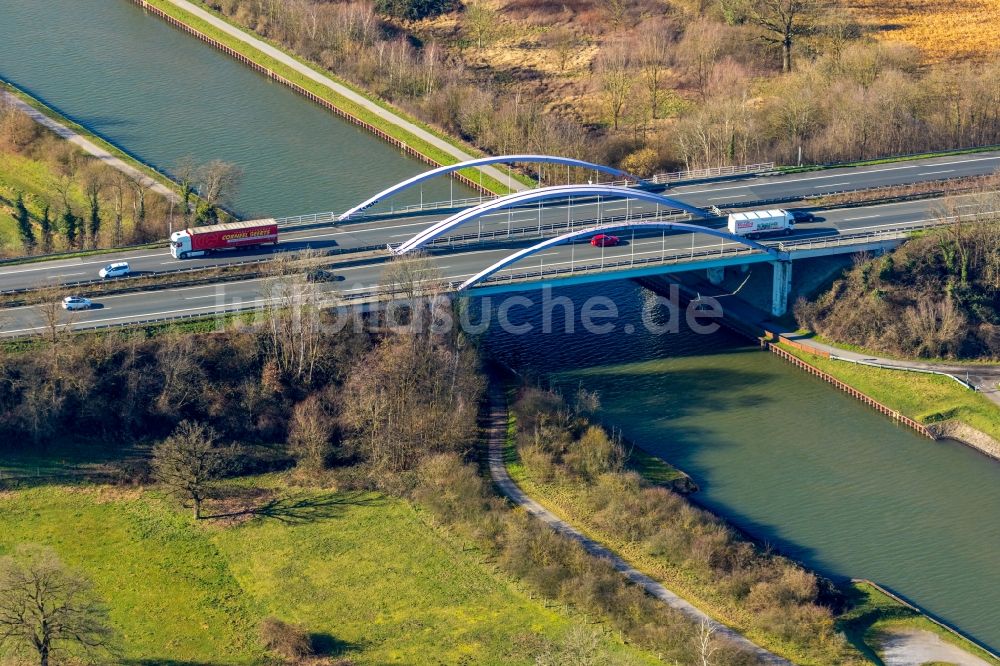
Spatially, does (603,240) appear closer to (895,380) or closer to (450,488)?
Result: (895,380)

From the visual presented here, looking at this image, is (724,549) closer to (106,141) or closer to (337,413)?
(337,413)

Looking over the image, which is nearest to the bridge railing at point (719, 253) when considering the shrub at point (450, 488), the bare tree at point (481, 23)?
the shrub at point (450, 488)

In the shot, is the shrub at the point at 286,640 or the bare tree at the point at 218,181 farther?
the bare tree at the point at 218,181

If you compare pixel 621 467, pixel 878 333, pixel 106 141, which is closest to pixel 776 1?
pixel 878 333

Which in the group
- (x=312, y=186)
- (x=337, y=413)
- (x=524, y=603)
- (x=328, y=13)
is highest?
(x=328, y=13)

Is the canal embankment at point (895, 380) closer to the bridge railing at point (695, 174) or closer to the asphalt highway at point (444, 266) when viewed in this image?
the asphalt highway at point (444, 266)

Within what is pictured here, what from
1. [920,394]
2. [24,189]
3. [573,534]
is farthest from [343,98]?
[573,534]
